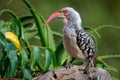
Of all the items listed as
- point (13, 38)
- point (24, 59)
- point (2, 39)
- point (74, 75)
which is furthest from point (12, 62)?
point (74, 75)

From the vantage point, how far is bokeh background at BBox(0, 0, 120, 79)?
19.2 meters

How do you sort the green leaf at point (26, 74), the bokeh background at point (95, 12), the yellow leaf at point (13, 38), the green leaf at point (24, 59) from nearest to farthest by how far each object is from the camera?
1. the green leaf at point (26, 74)
2. the green leaf at point (24, 59)
3. the yellow leaf at point (13, 38)
4. the bokeh background at point (95, 12)

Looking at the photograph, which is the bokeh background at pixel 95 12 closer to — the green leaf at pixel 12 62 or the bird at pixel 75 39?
the green leaf at pixel 12 62

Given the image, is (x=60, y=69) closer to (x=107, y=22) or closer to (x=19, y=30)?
(x=19, y=30)

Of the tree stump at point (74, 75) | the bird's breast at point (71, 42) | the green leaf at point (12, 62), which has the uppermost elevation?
the bird's breast at point (71, 42)

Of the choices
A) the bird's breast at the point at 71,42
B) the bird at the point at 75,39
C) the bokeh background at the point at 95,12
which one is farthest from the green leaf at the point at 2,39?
the bokeh background at the point at 95,12

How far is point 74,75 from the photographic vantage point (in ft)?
28.8

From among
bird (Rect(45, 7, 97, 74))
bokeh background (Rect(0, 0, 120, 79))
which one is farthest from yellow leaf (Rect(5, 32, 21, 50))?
bokeh background (Rect(0, 0, 120, 79))

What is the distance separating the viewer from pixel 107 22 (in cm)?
1988

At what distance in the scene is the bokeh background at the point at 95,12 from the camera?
1917 cm

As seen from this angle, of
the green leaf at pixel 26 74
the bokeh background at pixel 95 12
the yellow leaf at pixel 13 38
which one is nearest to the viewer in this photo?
the green leaf at pixel 26 74

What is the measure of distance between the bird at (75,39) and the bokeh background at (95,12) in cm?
919

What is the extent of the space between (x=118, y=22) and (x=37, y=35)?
9.80 metres

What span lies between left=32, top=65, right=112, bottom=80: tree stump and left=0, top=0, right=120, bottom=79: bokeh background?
9279mm
